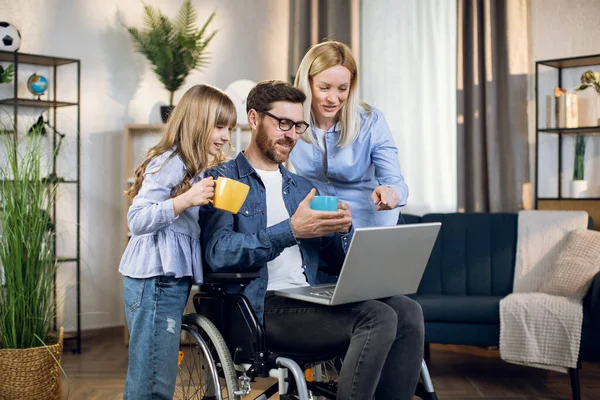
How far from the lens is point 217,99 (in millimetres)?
2268

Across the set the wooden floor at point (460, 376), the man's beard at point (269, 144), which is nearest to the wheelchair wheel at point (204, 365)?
the man's beard at point (269, 144)

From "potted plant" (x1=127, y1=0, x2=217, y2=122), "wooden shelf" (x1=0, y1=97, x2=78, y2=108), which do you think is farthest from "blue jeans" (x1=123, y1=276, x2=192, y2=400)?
"potted plant" (x1=127, y1=0, x2=217, y2=122)

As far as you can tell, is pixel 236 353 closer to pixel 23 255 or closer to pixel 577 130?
pixel 23 255

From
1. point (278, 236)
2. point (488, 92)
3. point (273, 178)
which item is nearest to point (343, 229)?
point (278, 236)

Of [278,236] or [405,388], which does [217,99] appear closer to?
[278,236]

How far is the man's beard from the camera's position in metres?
2.29

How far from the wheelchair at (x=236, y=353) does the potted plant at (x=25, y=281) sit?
3.06 ft

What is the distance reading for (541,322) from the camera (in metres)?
3.65

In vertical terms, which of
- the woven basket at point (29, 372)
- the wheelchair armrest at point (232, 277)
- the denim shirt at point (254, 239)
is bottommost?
the woven basket at point (29, 372)

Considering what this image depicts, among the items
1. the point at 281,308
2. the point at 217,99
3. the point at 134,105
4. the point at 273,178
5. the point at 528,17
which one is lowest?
the point at 281,308

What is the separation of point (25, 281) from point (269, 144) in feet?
4.02

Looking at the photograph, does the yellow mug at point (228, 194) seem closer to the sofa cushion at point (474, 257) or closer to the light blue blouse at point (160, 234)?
the light blue blouse at point (160, 234)

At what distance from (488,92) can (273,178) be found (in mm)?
2716

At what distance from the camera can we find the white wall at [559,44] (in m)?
4.72
